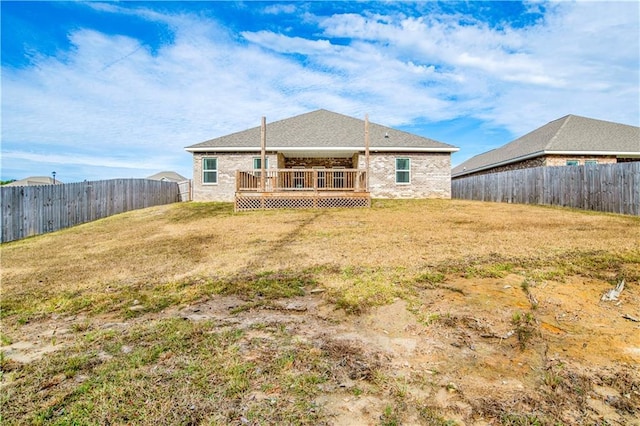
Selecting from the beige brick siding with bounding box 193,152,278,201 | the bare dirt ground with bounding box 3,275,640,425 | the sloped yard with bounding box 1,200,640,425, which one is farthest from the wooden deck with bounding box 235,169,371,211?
the bare dirt ground with bounding box 3,275,640,425

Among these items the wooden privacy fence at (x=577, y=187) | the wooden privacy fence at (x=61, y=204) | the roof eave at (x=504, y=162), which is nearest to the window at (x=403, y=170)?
the wooden privacy fence at (x=577, y=187)

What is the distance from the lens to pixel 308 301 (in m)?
4.15

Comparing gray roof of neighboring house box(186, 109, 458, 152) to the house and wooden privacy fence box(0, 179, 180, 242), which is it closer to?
the house

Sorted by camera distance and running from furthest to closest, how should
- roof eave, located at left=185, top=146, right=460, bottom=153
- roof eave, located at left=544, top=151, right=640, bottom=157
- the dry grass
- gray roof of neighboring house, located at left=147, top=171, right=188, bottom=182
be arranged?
gray roof of neighboring house, located at left=147, top=171, right=188, bottom=182 < roof eave, located at left=185, top=146, right=460, bottom=153 < roof eave, located at left=544, top=151, right=640, bottom=157 < the dry grass

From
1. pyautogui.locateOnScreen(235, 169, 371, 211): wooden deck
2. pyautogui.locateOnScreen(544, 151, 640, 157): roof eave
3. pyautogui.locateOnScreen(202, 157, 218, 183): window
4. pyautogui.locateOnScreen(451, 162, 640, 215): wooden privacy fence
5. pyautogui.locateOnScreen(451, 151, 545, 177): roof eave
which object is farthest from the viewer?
pyautogui.locateOnScreen(202, 157, 218, 183): window

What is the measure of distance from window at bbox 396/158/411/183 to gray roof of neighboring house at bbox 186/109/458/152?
0.70m

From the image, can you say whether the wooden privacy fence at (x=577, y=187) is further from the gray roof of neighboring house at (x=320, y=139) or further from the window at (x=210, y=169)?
the window at (x=210, y=169)

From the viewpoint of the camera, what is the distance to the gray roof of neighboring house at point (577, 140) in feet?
58.5

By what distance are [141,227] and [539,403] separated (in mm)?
11970

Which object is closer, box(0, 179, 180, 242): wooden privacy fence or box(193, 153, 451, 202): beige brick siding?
box(0, 179, 180, 242): wooden privacy fence

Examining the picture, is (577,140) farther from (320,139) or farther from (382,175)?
(320,139)

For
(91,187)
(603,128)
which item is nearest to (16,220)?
(91,187)

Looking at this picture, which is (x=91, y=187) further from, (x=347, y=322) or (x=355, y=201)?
(x=347, y=322)

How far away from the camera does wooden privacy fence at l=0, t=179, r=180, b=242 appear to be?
1115cm
